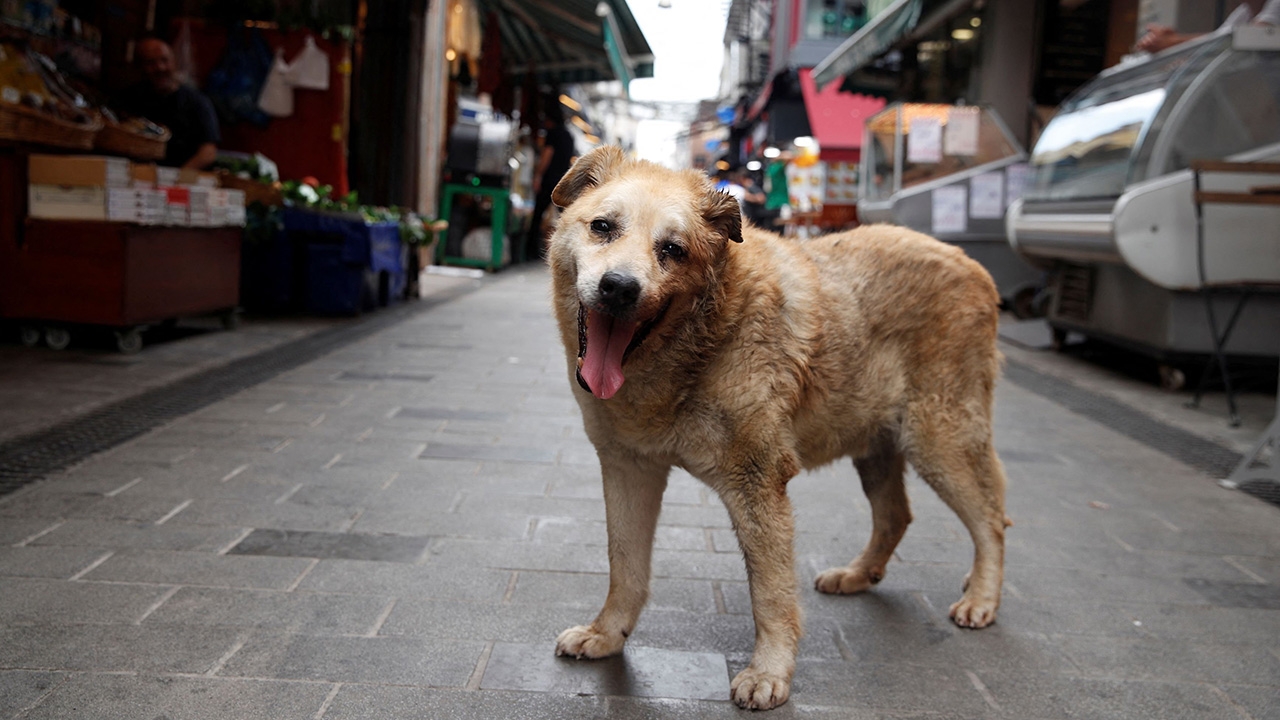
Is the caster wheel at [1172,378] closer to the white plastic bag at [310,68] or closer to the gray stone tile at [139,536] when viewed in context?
the gray stone tile at [139,536]

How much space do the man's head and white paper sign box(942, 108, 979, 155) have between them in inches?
387

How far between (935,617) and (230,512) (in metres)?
2.81

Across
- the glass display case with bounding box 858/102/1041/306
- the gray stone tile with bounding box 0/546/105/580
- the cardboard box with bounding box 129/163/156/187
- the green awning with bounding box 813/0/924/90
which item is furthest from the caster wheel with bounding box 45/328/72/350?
the green awning with bounding box 813/0/924/90

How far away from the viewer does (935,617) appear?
343 centimetres

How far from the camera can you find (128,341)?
7340 millimetres

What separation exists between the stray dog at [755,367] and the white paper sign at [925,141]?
1120cm

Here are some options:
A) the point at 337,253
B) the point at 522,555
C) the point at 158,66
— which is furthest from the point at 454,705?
the point at 337,253

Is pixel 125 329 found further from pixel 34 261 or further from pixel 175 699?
pixel 175 699

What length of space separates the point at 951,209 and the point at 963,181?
446mm

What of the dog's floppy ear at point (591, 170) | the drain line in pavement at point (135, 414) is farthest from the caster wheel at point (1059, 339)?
the dog's floppy ear at point (591, 170)

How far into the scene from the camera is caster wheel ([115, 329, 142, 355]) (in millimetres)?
Result: 7297

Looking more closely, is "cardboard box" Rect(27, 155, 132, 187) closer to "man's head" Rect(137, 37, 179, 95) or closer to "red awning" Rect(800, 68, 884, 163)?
"man's head" Rect(137, 37, 179, 95)

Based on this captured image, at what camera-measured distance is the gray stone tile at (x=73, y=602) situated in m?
2.95

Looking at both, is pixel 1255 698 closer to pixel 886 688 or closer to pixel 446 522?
pixel 886 688
